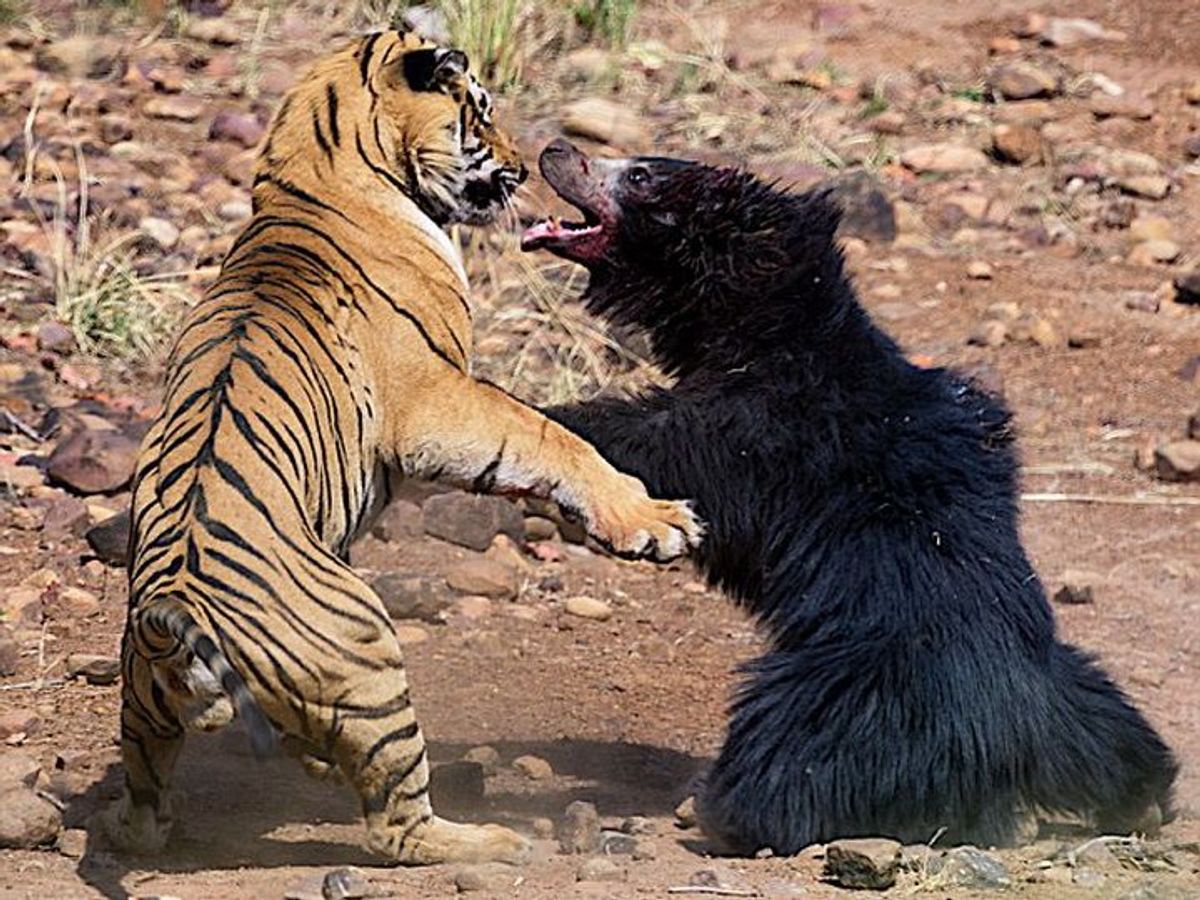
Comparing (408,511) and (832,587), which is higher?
(832,587)

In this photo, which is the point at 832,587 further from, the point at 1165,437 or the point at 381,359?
the point at 1165,437

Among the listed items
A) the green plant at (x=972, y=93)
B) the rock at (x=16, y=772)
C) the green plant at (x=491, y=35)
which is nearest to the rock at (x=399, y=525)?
the rock at (x=16, y=772)

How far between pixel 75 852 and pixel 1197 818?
3037mm

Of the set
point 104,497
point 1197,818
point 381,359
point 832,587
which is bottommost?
point 104,497

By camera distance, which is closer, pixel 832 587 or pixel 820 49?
pixel 832 587

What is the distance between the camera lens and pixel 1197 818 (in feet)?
20.0

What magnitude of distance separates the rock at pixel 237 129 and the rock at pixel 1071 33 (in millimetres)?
4717

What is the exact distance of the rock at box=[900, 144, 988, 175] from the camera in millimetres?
11461

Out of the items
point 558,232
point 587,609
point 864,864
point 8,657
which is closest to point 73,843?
point 8,657

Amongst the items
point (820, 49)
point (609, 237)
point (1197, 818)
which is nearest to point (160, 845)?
point (609, 237)

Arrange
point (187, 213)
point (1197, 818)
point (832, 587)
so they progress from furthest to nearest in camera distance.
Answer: point (187, 213), point (1197, 818), point (832, 587)

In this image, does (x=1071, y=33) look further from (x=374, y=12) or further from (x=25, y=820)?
(x=25, y=820)

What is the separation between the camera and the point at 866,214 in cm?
1070

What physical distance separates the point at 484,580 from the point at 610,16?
5.54 m
